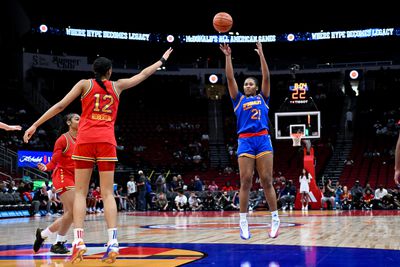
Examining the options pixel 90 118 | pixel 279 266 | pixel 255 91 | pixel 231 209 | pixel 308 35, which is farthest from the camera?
pixel 308 35

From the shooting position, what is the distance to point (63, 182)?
6.20m

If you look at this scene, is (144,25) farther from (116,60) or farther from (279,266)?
(279,266)

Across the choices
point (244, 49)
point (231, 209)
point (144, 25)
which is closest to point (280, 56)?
point (244, 49)

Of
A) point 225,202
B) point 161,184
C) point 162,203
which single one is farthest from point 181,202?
point 225,202

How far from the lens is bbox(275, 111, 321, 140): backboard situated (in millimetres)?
23109

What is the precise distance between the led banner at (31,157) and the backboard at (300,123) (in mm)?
10203

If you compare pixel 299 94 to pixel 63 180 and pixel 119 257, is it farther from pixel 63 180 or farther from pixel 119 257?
pixel 119 257

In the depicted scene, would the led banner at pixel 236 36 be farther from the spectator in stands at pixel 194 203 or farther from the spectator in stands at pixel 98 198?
the spectator in stands at pixel 194 203

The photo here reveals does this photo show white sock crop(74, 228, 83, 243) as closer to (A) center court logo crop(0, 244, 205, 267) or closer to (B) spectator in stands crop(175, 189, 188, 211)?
(A) center court logo crop(0, 244, 205, 267)

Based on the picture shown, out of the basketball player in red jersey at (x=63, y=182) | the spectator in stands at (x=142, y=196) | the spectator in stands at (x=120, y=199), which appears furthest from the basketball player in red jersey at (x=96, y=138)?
the spectator in stands at (x=120, y=199)

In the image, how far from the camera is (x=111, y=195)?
A: 507 centimetres

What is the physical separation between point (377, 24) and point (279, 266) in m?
36.6

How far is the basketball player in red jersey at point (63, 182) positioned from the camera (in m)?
6.17

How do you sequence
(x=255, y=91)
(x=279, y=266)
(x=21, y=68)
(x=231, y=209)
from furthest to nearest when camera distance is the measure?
(x=21, y=68), (x=231, y=209), (x=255, y=91), (x=279, y=266)
